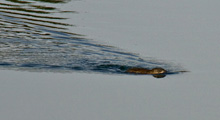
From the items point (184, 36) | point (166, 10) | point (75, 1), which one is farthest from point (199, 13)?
point (75, 1)

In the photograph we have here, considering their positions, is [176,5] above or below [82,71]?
above

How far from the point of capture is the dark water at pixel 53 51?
55.8 feet

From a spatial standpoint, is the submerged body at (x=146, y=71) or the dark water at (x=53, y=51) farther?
the dark water at (x=53, y=51)

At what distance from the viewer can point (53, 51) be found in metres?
18.2

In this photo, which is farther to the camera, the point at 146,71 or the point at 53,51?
the point at 53,51

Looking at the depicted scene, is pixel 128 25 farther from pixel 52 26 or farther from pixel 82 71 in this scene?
pixel 82 71

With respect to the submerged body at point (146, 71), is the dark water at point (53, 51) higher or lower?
higher

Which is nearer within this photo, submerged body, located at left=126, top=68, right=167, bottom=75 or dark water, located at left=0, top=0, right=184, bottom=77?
submerged body, located at left=126, top=68, right=167, bottom=75

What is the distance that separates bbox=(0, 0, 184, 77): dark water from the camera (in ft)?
55.8

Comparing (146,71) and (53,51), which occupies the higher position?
(53,51)

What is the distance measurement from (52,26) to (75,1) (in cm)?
463

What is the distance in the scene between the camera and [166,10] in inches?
918

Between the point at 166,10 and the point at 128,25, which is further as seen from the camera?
the point at 166,10

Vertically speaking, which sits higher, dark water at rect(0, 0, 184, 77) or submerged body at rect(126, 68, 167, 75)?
dark water at rect(0, 0, 184, 77)
